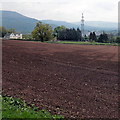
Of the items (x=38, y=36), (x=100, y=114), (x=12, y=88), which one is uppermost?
(x=38, y=36)

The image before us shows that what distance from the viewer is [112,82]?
28.7ft

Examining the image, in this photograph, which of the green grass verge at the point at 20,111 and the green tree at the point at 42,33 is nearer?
the green grass verge at the point at 20,111

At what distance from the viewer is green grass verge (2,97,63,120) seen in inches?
176

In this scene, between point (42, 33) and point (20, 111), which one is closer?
point (20, 111)

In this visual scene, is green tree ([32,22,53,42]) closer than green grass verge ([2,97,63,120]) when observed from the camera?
No

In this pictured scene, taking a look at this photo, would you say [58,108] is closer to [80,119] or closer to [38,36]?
[80,119]

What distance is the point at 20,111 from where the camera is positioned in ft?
15.5

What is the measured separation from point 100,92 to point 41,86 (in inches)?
91.7

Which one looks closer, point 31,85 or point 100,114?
point 100,114

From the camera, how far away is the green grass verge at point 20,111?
14.7 ft

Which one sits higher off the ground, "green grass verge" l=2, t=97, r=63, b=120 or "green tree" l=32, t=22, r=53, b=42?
"green tree" l=32, t=22, r=53, b=42

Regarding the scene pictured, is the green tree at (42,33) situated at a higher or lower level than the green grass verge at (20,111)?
higher

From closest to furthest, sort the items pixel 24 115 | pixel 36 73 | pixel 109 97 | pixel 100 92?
1. pixel 24 115
2. pixel 109 97
3. pixel 100 92
4. pixel 36 73

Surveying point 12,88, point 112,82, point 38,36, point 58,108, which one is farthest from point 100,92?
point 38,36
